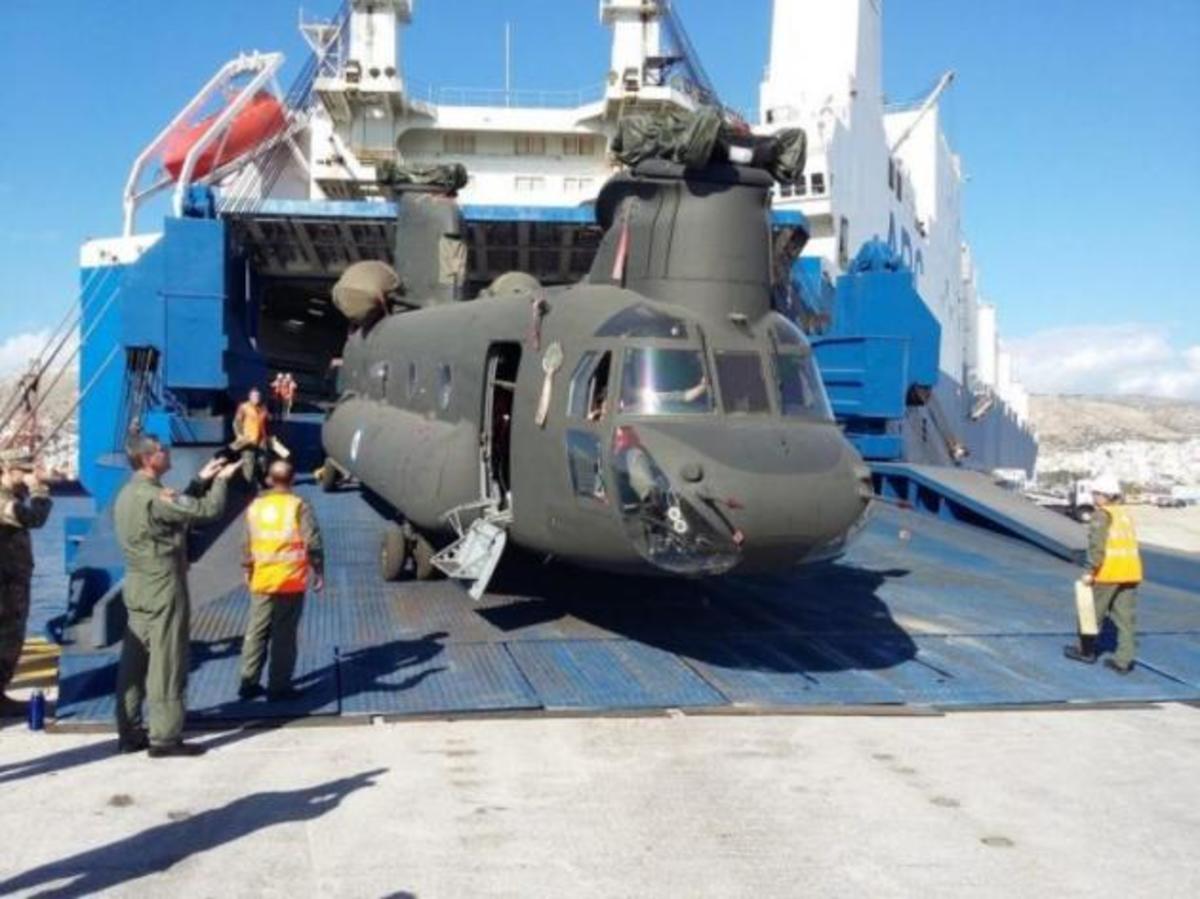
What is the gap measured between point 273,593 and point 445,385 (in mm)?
3653

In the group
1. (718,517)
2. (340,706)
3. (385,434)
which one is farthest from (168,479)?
(718,517)

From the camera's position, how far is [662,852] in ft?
17.1

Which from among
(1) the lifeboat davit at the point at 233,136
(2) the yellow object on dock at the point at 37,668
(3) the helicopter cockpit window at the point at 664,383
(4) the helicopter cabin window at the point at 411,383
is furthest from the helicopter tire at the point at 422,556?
(1) the lifeboat davit at the point at 233,136

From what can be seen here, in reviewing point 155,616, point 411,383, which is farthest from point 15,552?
point 411,383

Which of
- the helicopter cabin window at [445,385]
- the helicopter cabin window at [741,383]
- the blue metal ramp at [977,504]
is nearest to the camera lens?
the helicopter cabin window at [741,383]

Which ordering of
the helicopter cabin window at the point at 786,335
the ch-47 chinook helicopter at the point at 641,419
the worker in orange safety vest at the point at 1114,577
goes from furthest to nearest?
the worker in orange safety vest at the point at 1114,577, the helicopter cabin window at the point at 786,335, the ch-47 chinook helicopter at the point at 641,419

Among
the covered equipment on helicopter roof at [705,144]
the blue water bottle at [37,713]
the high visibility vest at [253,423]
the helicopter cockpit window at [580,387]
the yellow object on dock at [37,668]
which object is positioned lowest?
the yellow object on dock at [37,668]

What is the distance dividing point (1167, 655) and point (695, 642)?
3851mm

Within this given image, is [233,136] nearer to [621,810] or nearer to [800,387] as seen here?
[800,387]

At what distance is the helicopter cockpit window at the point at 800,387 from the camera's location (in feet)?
27.7

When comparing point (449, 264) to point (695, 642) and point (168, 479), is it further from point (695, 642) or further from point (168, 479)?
point (695, 642)

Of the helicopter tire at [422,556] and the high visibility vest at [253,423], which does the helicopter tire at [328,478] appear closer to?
the high visibility vest at [253,423]

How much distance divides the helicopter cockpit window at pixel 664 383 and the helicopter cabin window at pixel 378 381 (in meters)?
5.31

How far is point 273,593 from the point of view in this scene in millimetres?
7457
